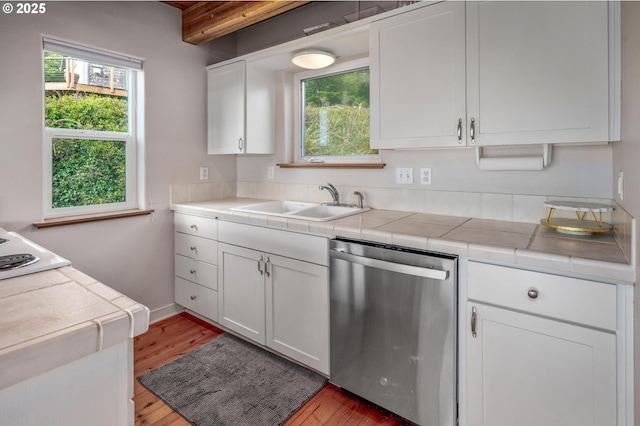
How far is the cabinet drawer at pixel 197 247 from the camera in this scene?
249 centimetres

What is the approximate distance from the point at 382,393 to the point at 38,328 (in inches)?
57.3

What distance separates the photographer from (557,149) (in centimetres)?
174

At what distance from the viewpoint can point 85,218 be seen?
232 cm

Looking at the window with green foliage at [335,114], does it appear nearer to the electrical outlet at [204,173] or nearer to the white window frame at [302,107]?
the white window frame at [302,107]

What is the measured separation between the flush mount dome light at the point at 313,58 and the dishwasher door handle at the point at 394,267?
1.33m

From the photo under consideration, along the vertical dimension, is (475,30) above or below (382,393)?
above

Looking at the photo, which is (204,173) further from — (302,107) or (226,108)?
(302,107)

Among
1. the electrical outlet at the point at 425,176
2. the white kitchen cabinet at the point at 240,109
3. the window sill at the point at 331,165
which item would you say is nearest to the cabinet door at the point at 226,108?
the white kitchen cabinet at the point at 240,109

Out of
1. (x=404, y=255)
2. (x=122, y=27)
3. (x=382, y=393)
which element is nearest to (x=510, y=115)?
(x=404, y=255)

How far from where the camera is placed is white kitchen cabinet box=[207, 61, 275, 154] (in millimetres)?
2713

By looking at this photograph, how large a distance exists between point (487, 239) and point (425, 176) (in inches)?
30.9

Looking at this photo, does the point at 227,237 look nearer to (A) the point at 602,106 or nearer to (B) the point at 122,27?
(B) the point at 122,27

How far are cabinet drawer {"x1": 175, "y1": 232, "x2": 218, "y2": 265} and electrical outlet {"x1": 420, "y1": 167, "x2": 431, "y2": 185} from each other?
147 centimetres

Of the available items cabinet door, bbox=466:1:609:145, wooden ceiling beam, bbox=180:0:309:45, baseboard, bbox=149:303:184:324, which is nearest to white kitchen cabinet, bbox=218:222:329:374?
baseboard, bbox=149:303:184:324
